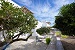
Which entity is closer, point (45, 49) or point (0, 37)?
point (45, 49)

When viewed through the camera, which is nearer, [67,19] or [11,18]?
[11,18]

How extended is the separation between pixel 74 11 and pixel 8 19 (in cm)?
739

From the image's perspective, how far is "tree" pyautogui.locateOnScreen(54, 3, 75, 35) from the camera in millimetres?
14047

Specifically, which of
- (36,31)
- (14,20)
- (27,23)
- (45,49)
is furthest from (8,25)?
(36,31)

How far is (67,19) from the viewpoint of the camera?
14938 mm

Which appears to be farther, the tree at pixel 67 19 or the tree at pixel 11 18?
the tree at pixel 67 19

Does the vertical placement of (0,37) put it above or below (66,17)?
below

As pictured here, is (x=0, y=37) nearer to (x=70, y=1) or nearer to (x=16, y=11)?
(x=70, y=1)

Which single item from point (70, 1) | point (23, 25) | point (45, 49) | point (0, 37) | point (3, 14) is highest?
point (70, 1)

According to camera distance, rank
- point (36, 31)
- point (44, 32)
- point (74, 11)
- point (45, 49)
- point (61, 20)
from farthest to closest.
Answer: point (44, 32) → point (36, 31) → point (45, 49) → point (61, 20) → point (74, 11)

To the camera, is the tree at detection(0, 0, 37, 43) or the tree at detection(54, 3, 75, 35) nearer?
the tree at detection(0, 0, 37, 43)

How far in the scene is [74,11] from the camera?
14023mm

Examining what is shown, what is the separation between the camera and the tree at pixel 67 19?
14047 millimetres

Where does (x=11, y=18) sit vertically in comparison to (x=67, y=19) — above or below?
above
